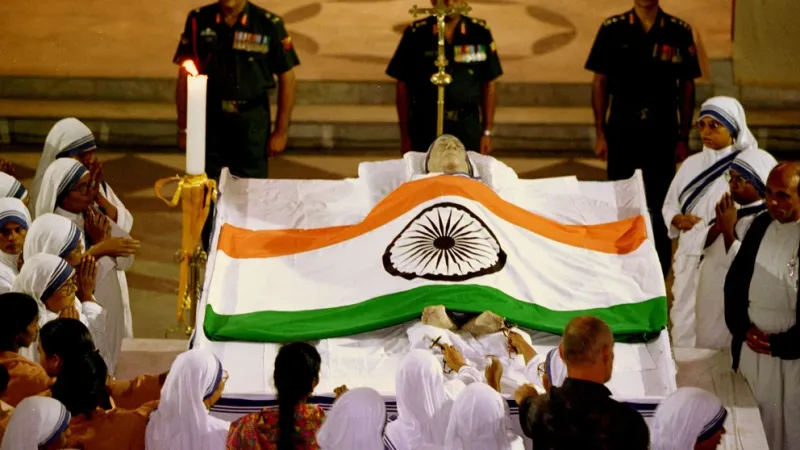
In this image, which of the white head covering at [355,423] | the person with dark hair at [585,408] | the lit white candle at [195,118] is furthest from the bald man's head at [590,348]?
the lit white candle at [195,118]

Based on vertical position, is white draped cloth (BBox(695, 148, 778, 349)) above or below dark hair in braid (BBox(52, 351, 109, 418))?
below

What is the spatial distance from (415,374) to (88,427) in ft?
3.46

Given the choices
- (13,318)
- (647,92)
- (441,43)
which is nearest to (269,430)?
(13,318)

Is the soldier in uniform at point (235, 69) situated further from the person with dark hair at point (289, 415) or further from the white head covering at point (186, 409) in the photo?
the person with dark hair at point (289, 415)

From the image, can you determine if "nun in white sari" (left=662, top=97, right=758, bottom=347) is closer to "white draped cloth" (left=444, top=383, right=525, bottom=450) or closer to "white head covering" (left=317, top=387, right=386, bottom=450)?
"white draped cloth" (left=444, top=383, right=525, bottom=450)

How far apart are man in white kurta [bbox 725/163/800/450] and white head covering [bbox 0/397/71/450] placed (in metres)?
2.84

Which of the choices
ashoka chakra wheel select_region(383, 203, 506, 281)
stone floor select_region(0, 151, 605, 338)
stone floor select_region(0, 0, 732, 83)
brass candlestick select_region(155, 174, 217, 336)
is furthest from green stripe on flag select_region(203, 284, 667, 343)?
stone floor select_region(0, 0, 732, 83)

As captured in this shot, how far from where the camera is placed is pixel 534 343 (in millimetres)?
6477

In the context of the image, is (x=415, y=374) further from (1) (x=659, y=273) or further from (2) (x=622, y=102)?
(2) (x=622, y=102)

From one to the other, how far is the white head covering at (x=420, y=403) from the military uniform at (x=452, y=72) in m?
3.62

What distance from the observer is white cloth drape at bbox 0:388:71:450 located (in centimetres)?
491

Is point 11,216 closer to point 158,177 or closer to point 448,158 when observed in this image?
point 448,158

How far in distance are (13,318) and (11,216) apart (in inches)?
38.5

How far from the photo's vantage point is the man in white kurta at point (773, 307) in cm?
632
